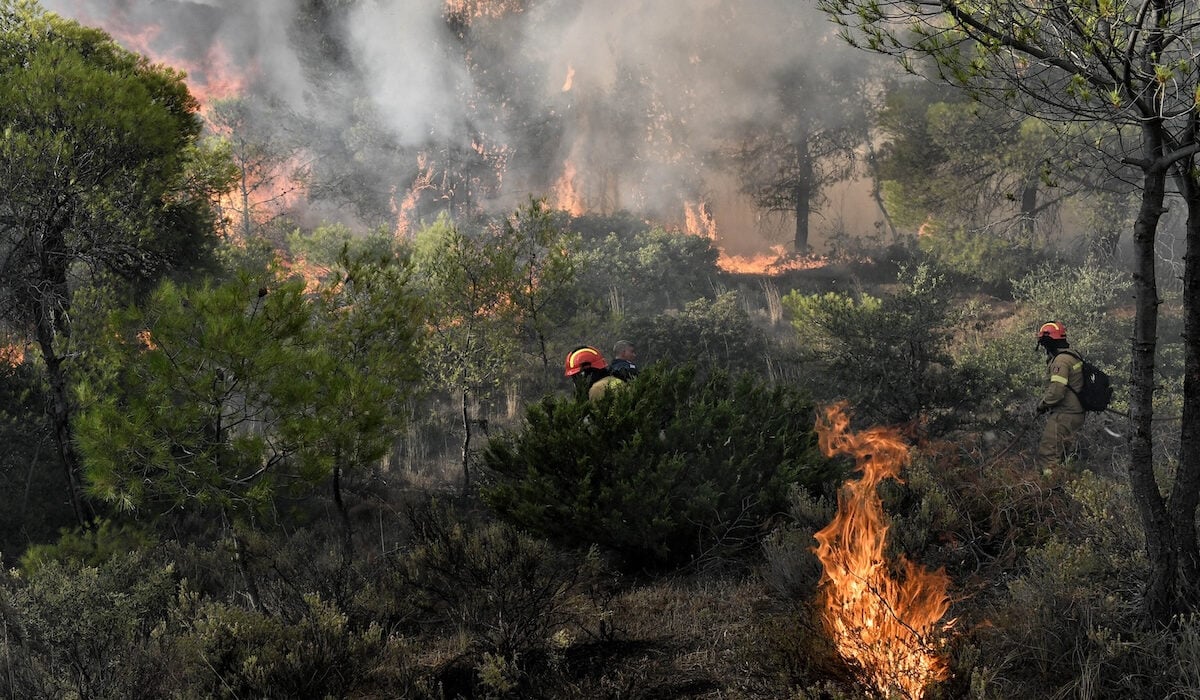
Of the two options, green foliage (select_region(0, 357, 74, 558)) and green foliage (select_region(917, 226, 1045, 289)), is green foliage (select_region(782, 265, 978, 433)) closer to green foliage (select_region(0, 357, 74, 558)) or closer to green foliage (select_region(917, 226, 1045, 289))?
green foliage (select_region(917, 226, 1045, 289))

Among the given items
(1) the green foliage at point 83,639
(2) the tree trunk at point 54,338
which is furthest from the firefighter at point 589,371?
(2) the tree trunk at point 54,338

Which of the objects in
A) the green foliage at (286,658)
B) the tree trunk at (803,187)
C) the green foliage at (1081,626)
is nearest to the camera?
the green foliage at (1081,626)

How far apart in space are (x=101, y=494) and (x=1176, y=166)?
21.0ft

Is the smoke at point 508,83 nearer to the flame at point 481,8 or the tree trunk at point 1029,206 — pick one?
the flame at point 481,8

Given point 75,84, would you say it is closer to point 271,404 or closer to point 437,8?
point 271,404

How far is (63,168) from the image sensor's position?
22.3 ft

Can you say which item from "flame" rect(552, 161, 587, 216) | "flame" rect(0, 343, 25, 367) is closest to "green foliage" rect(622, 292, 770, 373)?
"flame" rect(0, 343, 25, 367)

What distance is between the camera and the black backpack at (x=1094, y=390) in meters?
7.50

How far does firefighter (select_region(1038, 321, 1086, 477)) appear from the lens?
25.0 ft

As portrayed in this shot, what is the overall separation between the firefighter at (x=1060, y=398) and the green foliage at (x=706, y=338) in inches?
251

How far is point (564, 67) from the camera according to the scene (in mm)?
39531

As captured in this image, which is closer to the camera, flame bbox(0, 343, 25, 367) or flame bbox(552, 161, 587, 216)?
flame bbox(0, 343, 25, 367)

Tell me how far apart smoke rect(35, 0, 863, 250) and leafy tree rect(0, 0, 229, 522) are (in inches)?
918

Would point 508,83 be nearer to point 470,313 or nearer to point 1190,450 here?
point 470,313
